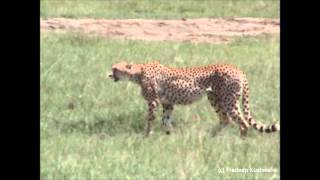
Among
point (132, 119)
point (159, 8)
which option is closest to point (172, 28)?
point (159, 8)

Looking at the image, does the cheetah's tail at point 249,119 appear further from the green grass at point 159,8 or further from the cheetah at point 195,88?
the green grass at point 159,8

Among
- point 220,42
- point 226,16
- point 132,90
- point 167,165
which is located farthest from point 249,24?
point 167,165

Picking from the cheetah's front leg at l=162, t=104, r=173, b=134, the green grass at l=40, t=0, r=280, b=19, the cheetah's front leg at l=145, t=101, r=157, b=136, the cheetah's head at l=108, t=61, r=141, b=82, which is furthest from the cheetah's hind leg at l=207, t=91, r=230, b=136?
the green grass at l=40, t=0, r=280, b=19

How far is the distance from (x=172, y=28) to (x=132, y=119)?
7353mm

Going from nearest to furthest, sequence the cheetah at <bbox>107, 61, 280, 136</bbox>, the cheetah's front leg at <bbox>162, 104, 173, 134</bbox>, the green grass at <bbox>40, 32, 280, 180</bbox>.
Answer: the green grass at <bbox>40, 32, 280, 180</bbox> < the cheetah at <bbox>107, 61, 280, 136</bbox> < the cheetah's front leg at <bbox>162, 104, 173, 134</bbox>

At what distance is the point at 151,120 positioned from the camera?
8.82m

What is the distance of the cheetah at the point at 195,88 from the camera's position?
28.7ft

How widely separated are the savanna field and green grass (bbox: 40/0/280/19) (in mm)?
2706

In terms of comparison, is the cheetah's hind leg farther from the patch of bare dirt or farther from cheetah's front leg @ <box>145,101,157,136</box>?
the patch of bare dirt

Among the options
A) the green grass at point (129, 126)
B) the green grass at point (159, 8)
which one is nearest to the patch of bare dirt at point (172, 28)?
the green grass at point (159, 8)

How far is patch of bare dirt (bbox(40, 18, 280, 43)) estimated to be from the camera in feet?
50.9

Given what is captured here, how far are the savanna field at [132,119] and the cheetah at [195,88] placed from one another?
0.42 ft
